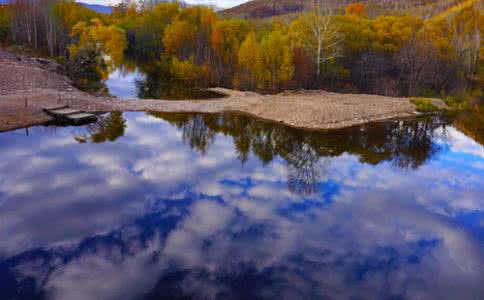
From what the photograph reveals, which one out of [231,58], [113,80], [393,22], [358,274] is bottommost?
[358,274]

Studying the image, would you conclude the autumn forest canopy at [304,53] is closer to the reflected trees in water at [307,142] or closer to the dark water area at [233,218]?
the reflected trees in water at [307,142]

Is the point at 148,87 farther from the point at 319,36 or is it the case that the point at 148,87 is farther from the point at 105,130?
the point at 319,36

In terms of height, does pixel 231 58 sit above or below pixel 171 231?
above

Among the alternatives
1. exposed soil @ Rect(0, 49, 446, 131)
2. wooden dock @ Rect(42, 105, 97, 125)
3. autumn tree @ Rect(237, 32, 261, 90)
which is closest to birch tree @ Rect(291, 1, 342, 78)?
autumn tree @ Rect(237, 32, 261, 90)

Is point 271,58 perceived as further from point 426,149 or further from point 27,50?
point 27,50

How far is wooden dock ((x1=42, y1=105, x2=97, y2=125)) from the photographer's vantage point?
78.3 feet

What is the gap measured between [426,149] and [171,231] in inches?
687

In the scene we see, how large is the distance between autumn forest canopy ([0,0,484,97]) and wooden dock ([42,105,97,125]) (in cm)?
2116

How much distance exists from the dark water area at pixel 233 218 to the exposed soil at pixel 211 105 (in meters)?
3.99

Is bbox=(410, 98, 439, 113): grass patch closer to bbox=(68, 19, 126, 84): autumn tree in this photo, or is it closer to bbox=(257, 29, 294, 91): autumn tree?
bbox=(257, 29, 294, 91): autumn tree

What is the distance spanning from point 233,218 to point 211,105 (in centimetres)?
1988

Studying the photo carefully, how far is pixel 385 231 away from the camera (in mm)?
12734

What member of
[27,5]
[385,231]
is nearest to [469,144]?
[385,231]

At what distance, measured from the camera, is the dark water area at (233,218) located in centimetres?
973
